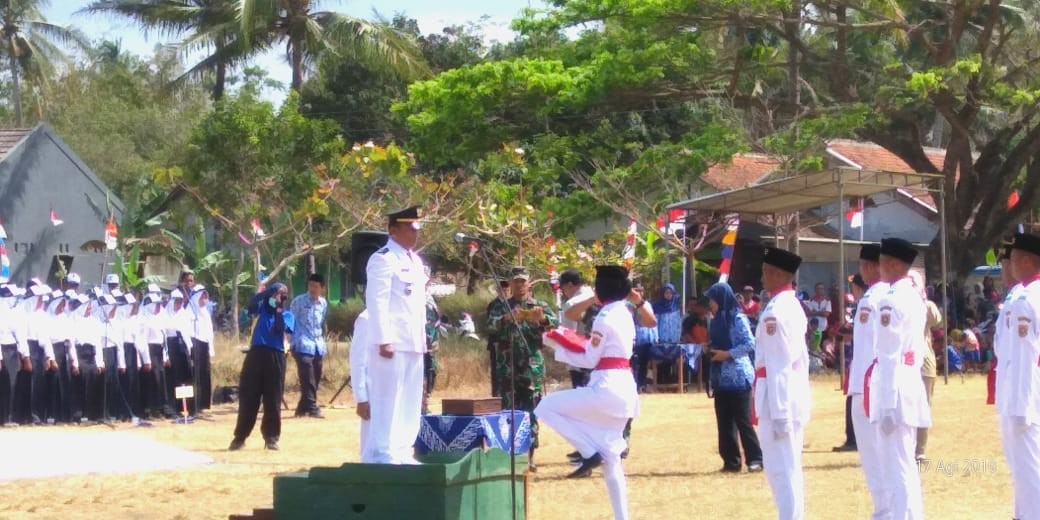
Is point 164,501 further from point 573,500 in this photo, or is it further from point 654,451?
point 654,451

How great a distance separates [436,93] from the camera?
29422 millimetres

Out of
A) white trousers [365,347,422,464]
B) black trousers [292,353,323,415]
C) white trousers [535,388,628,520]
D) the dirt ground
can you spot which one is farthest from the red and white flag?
white trousers [365,347,422,464]

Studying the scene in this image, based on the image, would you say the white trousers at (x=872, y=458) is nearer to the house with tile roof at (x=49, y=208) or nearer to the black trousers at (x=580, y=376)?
the black trousers at (x=580, y=376)

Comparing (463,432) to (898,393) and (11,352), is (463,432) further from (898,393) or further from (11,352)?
(11,352)

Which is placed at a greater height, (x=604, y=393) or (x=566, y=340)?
(x=566, y=340)

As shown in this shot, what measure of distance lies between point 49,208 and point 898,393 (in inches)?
1101

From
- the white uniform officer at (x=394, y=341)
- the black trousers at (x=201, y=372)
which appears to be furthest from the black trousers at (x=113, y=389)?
the white uniform officer at (x=394, y=341)

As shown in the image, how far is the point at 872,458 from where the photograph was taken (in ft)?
29.2

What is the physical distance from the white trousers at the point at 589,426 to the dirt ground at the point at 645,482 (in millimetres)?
1221

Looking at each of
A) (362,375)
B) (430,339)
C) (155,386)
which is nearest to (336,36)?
(155,386)

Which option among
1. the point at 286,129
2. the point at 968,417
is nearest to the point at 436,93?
the point at 286,129

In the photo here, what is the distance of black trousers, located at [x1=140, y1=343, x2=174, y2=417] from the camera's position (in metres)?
21.0

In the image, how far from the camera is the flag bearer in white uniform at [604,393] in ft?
31.9

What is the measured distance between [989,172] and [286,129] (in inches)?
601
